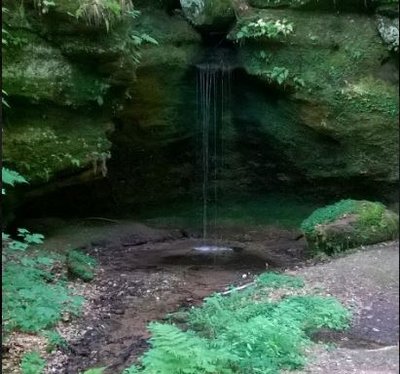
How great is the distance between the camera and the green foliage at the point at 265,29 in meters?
11.5

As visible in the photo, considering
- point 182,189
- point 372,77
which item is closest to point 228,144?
point 182,189

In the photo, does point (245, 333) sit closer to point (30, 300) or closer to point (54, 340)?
point (54, 340)

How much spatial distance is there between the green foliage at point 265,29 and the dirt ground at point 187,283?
14.6ft

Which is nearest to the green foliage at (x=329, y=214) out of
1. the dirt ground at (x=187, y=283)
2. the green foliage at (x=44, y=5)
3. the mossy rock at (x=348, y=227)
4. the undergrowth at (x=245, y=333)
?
the mossy rock at (x=348, y=227)

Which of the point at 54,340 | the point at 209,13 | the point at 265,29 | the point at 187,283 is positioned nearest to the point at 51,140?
the point at 187,283

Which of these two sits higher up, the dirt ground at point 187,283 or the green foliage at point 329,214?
the green foliage at point 329,214

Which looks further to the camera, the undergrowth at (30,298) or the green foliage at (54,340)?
the green foliage at (54,340)

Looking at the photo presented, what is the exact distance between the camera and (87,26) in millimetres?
8578

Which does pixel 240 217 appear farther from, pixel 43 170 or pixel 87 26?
pixel 87 26

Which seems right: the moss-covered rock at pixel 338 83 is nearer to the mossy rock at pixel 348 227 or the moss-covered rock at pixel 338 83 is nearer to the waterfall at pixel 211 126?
the waterfall at pixel 211 126

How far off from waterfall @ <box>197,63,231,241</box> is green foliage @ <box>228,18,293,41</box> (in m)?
1.06

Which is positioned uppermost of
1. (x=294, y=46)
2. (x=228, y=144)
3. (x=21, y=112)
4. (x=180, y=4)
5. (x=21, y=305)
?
(x=180, y=4)

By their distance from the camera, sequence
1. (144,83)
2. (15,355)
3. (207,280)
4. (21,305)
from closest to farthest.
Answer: (15,355)
(21,305)
(207,280)
(144,83)

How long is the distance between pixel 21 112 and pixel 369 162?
734 cm
